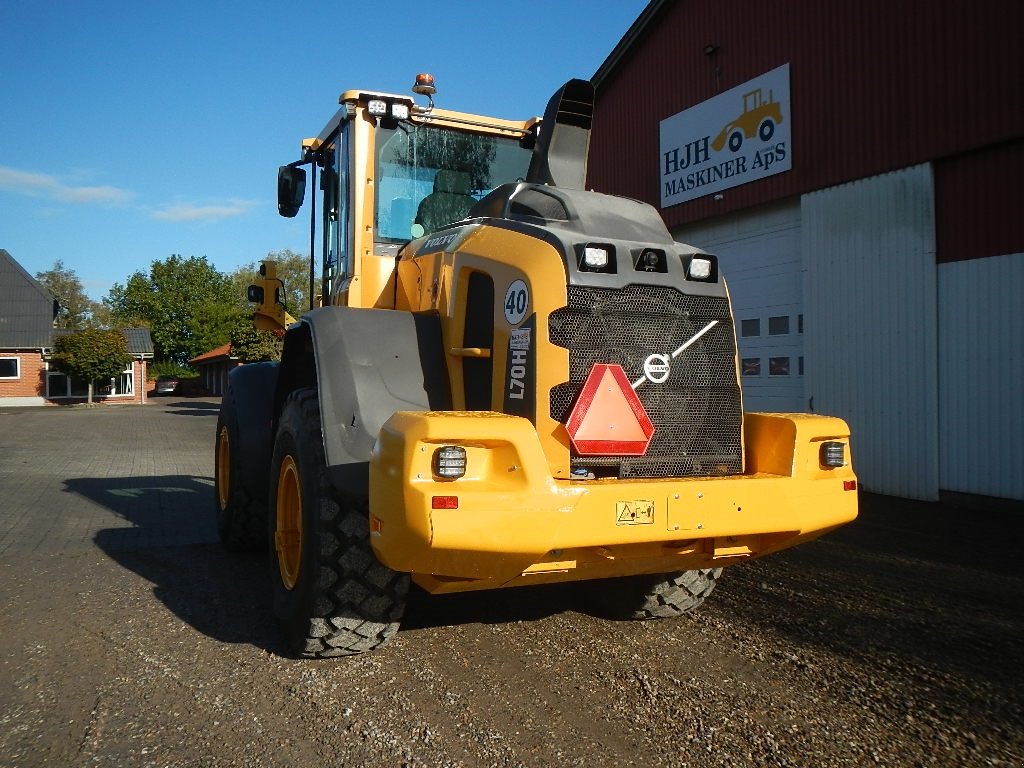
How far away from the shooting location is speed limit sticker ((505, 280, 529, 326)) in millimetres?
3582

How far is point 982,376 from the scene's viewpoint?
28.5 feet

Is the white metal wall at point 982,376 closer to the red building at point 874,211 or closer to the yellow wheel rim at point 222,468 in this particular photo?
the red building at point 874,211

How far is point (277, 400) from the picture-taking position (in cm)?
480

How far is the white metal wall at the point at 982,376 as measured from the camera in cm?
839

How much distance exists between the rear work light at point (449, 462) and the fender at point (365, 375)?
0.67 meters

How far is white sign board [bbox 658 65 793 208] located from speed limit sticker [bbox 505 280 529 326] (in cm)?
856

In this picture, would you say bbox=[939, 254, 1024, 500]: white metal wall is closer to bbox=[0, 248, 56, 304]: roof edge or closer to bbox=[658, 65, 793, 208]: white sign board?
bbox=[658, 65, 793, 208]: white sign board

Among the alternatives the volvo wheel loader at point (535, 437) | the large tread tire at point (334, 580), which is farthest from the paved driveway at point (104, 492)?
the volvo wheel loader at point (535, 437)

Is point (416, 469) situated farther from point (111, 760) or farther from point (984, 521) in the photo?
point (984, 521)

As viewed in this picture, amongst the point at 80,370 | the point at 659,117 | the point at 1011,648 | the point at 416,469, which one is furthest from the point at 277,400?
the point at 80,370

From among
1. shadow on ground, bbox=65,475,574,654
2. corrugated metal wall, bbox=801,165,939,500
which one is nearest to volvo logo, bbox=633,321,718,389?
shadow on ground, bbox=65,475,574,654

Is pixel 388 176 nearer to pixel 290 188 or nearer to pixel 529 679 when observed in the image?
pixel 290 188

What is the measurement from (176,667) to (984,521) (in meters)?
7.34

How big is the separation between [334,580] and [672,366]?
1749mm
